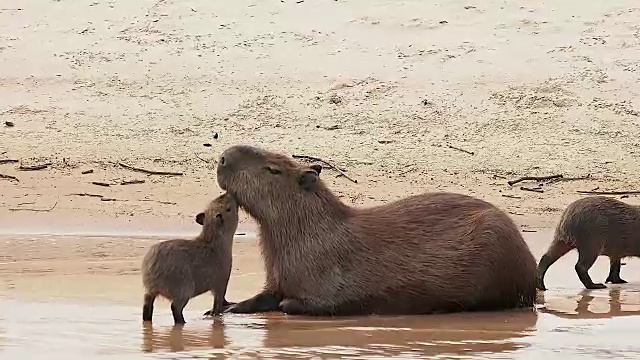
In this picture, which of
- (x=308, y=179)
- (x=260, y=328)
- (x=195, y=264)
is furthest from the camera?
(x=308, y=179)

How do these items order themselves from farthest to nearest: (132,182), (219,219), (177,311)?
(132,182), (219,219), (177,311)

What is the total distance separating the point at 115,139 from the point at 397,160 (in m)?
3.03

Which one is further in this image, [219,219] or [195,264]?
[219,219]

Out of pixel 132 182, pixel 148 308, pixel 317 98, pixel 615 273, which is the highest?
pixel 317 98

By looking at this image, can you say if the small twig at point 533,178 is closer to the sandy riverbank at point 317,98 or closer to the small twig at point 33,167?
the sandy riverbank at point 317,98

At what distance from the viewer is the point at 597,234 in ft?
27.9

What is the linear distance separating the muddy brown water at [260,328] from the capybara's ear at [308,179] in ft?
2.47

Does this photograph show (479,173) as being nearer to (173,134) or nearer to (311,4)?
(173,134)

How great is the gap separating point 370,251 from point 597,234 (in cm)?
226

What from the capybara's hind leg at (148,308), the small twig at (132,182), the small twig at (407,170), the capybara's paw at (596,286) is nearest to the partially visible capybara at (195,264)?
the capybara's hind leg at (148,308)

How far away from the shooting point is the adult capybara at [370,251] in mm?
6707

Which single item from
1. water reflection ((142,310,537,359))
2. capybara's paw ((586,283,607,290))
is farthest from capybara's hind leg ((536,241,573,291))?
water reflection ((142,310,537,359))

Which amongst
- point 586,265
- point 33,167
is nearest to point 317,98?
point 33,167

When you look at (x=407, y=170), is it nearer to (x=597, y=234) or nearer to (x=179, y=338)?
(x=597, y=234)
